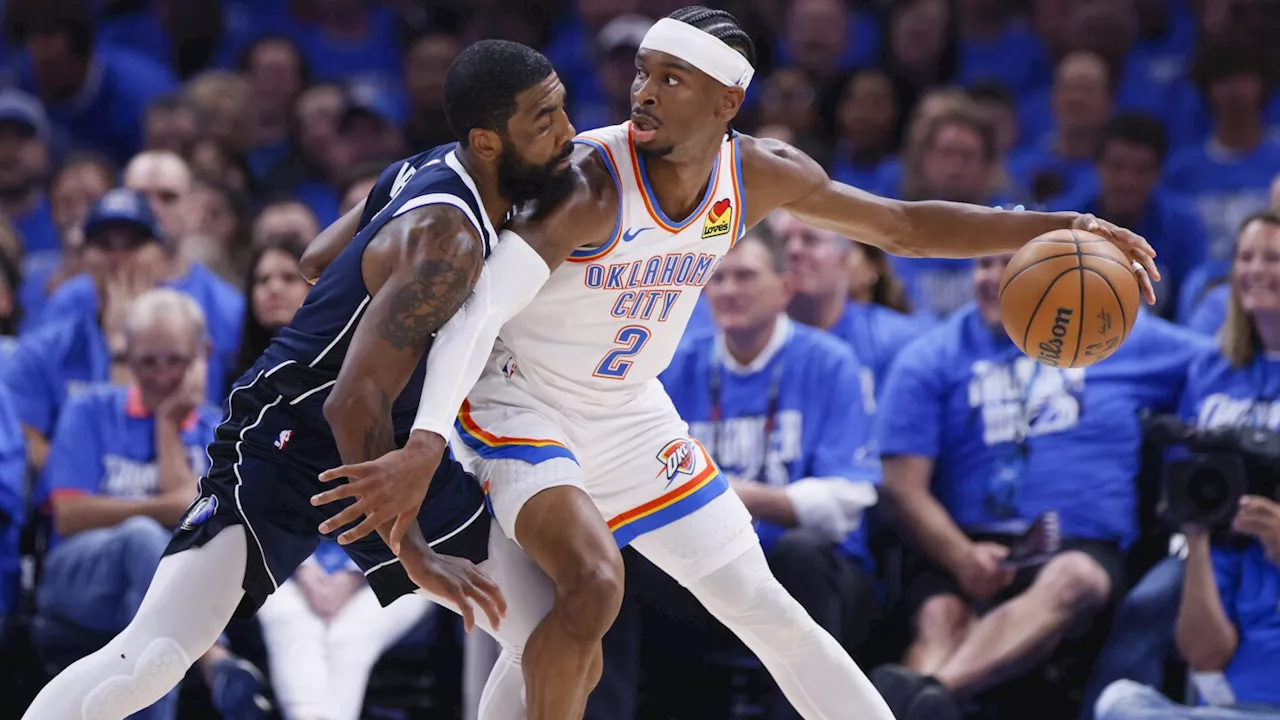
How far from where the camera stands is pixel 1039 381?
6.13 meters

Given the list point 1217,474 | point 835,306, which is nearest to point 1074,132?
point 835,306

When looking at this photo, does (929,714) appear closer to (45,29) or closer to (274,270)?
(274,270)

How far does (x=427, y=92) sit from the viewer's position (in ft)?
29.9

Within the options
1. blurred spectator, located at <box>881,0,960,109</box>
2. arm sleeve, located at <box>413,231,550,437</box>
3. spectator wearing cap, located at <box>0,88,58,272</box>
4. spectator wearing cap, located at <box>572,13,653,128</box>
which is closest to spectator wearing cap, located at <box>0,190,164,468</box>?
spectator wearing cap, located at <box>0,88,58,272</box>

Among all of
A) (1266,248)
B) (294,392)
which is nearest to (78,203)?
(294,392)

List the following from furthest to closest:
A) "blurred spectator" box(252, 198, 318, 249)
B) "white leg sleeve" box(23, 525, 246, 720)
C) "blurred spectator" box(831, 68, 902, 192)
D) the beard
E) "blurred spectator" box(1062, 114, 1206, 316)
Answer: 1. "blurred spectator" box(831, 68, 902, 192)
2. "blurred spectator" box(1062, 114, 1206, 316)
3. "blurred spectator" box(252, 198, 318, 249)
4. the beard
5. "white leg sleeve" box(23, 525, 246, 720)

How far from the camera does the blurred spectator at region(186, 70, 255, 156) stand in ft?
29.4

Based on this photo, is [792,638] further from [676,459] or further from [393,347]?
[393,347]

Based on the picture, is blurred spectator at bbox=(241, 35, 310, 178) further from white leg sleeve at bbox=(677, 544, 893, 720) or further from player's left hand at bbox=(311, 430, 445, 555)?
player's left hand at bbox=(311, 430, 445, 555)

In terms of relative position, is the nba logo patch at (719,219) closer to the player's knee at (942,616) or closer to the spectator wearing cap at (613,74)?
the player's knee at (942,616)

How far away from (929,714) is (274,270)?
2.94m

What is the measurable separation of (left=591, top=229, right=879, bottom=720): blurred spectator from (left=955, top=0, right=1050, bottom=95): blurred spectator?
3.31 metres

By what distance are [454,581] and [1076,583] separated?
2553 millimetres

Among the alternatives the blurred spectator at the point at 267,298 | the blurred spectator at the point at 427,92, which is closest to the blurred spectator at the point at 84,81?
the blurred spectator at the point at 427,92
